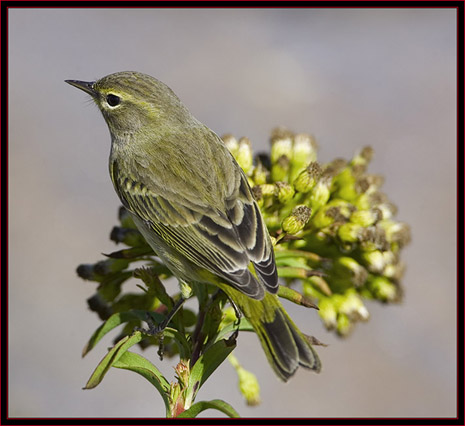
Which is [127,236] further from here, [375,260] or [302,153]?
[375,260]

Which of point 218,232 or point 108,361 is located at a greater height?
point 218,232

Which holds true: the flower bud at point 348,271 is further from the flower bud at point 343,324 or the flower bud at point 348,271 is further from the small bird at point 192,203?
the small bird at point 192,203

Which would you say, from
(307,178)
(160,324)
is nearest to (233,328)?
(160,324)

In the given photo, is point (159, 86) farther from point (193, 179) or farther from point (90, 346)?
point (90, 346)

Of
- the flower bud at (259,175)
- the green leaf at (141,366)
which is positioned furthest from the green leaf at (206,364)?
the flower bud at (259,175)

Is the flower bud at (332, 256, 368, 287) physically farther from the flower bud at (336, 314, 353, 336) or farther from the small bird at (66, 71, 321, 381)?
the small bird at (66, 71, 321, 381)

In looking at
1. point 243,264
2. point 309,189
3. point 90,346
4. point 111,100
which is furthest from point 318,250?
point 111,100

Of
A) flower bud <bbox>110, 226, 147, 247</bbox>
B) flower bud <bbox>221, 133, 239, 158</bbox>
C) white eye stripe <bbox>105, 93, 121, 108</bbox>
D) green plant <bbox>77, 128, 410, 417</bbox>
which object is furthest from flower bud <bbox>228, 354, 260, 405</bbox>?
white eye stripe <bbox>105, 93, 121, 108</bbox>

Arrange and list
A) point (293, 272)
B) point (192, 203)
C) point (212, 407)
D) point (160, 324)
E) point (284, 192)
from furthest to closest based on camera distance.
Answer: point (192, 203) → point (284, 192) → point (293, 272) → point (160, 324) → point (212, 407)
